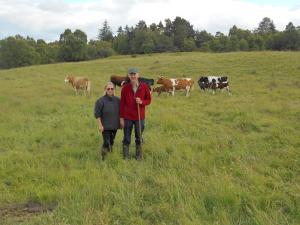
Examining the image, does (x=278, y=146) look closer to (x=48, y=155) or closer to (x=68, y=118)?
(x=48, y=155)

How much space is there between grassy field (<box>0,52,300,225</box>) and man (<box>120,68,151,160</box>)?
380mm

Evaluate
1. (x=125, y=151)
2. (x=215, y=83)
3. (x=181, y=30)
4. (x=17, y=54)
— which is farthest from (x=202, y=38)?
(x=125, y=151)

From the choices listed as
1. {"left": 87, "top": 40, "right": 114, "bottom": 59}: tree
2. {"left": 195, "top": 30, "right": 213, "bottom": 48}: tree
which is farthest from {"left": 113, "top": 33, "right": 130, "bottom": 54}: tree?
{"left": 195, "top": 30, "right": 213, "bottom": 48}: tree

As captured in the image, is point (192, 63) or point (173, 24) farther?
point (173, 24)

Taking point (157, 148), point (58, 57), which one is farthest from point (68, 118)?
point (58, 57)

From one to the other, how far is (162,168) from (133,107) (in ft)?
5.22

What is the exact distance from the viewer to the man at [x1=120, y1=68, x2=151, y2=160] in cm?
880

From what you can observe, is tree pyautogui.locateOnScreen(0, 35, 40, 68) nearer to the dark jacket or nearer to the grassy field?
the grassy field

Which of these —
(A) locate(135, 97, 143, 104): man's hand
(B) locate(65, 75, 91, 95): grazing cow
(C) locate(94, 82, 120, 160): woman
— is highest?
(A) locate(135, 97, 143, 104): man's hand

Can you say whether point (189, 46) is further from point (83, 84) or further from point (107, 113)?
point (107, 113)

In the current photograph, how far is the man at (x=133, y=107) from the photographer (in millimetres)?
8797

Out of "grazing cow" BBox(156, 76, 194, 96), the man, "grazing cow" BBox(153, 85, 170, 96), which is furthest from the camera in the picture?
"grazing cow" BBox(156, 76, 194, 96)

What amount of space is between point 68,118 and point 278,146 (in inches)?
276

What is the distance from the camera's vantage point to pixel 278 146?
9797 millimetres
